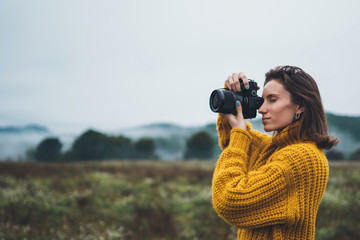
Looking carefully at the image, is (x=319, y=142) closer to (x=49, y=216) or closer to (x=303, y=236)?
(x=303, y=236)

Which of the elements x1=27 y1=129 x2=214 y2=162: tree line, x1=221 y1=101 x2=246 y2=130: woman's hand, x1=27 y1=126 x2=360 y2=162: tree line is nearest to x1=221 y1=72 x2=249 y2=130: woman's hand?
x1=221 y1=101 x2=246 y2=130: woman's hand

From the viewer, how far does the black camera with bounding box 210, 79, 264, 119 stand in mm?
1598

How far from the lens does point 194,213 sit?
7027mm

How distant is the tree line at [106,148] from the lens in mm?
30297

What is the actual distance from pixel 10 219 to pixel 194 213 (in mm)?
4425

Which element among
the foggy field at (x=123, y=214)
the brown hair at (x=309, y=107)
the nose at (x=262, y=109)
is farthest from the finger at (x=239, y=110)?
the foggy field at (x=123, y=214)

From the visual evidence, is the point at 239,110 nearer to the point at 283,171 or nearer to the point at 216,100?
the point at 216,100

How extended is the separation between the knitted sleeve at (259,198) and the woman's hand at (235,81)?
0.57 metres

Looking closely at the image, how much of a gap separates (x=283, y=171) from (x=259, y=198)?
0.19 metres

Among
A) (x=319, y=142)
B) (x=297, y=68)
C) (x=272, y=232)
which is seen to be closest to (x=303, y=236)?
(x=272, y=232)

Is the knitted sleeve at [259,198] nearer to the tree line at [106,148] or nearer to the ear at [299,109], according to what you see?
the ear at [299,109]

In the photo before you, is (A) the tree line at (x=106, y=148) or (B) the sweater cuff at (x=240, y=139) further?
(A) the tree line at (x=106, y=148)

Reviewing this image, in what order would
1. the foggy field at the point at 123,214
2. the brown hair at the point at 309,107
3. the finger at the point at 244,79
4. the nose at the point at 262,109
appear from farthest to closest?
the foggy field at the point at 123,214, the finger at the point at 244,79, the nose at the point at 262,109, the brown hair at the point at 309,107

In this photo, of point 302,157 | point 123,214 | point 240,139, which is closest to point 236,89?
point 240,139
